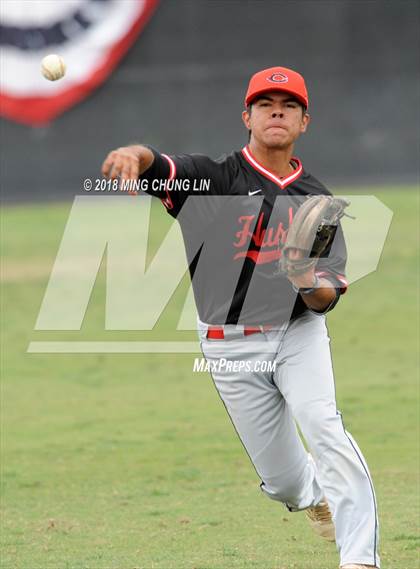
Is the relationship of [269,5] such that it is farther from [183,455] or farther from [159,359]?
[183,455]

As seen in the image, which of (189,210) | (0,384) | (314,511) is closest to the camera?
(189,210)

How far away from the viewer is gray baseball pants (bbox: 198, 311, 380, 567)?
5000 millimetres

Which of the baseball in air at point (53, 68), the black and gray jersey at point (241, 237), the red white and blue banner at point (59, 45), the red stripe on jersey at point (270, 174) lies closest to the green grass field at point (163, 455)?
the black and gray jersey at point (241, 237)

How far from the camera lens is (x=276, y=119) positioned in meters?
5.52

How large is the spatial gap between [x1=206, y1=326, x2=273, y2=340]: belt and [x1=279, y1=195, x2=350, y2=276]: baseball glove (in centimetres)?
46

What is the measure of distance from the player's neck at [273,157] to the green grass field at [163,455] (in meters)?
2.01

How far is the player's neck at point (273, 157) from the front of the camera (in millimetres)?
5629

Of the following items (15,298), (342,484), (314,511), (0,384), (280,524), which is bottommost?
(15,298)

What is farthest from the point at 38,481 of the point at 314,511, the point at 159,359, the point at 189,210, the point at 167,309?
the point at 167,309

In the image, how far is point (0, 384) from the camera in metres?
11.0

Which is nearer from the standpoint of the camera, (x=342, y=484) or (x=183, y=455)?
(x=342, y=484)

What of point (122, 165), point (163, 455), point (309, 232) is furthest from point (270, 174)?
point (163, 455)

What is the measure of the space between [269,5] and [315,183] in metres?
16.8

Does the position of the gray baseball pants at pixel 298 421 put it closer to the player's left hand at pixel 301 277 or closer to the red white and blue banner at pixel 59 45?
the player's left hand at pixel 301 277
